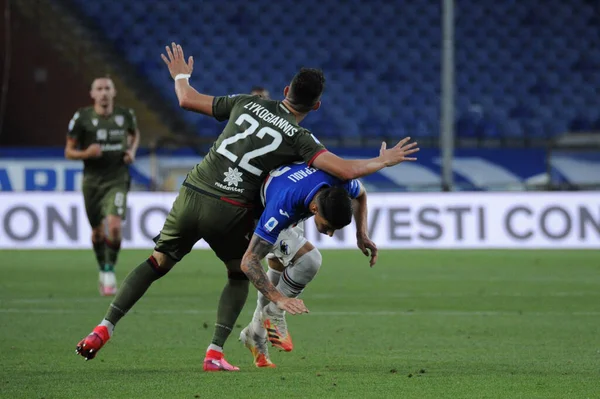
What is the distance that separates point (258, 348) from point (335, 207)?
55.6 inches

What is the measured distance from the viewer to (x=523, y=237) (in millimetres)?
18734

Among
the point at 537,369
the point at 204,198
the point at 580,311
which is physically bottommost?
the point at 580,311

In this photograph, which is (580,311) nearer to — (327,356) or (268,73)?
(327,356)

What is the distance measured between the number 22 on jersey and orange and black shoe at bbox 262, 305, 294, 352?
37.2 inches

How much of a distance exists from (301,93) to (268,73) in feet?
62.5

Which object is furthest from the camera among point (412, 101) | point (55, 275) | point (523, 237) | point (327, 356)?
point (412, 101)

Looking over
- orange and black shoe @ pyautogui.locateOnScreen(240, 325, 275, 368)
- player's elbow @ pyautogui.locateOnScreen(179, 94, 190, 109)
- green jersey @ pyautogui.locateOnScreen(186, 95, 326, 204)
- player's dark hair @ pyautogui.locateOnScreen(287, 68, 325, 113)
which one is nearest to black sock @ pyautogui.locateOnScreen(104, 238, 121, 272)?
orange and black shoe @ pyautogui.locateOnScreen(240, 325, 275, 368)

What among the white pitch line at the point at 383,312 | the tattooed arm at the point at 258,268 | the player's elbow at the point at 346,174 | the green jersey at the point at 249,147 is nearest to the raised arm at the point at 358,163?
the player's elbow at the point at 346,174

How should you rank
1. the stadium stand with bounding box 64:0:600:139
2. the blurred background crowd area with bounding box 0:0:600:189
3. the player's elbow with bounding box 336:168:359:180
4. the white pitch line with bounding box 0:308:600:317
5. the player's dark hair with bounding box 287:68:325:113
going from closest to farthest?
1. the player's elbow with bounding box 336:168:359:180
2. the player's dark hair with bounding box 287:68:325:113
3. the white pitch line with bounding box 0:308:600:317
4. the blurred background crowd area with bounding box 0:0:600:189
5. the stadium stand with bounding box 64:0:600:139

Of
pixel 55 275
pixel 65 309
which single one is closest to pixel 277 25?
pixel 55 275

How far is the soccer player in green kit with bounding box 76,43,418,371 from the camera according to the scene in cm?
692

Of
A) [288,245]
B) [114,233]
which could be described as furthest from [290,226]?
[114,233]

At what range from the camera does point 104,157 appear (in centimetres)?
1276

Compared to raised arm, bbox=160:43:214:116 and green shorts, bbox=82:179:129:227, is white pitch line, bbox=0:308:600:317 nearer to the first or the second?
green shorts, bbox=82:179:129:227
